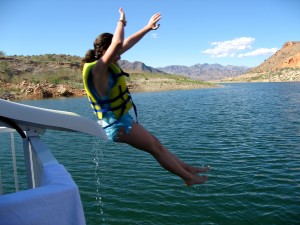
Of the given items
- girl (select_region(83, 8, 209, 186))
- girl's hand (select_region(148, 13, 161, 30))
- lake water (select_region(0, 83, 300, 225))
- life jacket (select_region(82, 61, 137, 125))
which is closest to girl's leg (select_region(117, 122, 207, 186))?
girl (select_region(83, 8, 209, 186))

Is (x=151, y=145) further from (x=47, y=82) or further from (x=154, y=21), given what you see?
(x=47, y=82)

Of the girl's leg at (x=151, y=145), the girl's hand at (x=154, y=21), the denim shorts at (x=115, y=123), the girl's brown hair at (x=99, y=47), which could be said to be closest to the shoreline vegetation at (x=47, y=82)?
the girl's leg at (x=151, y=145)

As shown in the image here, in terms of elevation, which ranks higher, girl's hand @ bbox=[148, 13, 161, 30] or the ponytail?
girl's hand @ bbox=[148, 13, 161, 30]

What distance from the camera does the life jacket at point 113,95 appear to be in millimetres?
4230

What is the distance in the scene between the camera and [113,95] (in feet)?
14.3

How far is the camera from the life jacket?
4230 millimetres

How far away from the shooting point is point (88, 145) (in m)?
20.4

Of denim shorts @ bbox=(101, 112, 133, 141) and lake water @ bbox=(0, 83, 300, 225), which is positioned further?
lake water @ bbox=(0, 83, 300, 225)

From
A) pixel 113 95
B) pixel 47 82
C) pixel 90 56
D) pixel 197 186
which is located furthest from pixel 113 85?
pixel 47 82

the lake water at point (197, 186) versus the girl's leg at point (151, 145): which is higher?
the girl's leg at point (151, 145)

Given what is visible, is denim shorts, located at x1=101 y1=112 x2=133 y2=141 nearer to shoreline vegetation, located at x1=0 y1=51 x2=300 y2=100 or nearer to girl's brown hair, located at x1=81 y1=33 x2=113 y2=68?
girl's brown hair, located at x1=81 y1=33 x2=113 y2=68

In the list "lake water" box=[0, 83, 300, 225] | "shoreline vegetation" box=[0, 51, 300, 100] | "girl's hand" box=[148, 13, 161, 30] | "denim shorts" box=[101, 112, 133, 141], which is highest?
"shoreline vegetation" box=[0, 51, 300, 100]

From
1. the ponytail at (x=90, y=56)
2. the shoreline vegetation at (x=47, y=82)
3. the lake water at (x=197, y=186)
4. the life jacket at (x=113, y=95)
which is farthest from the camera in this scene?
the shoreline vegetation at (x=47, y=82)

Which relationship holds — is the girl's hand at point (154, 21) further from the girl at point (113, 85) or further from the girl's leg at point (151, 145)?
the girl's leg at point (151, 145)
